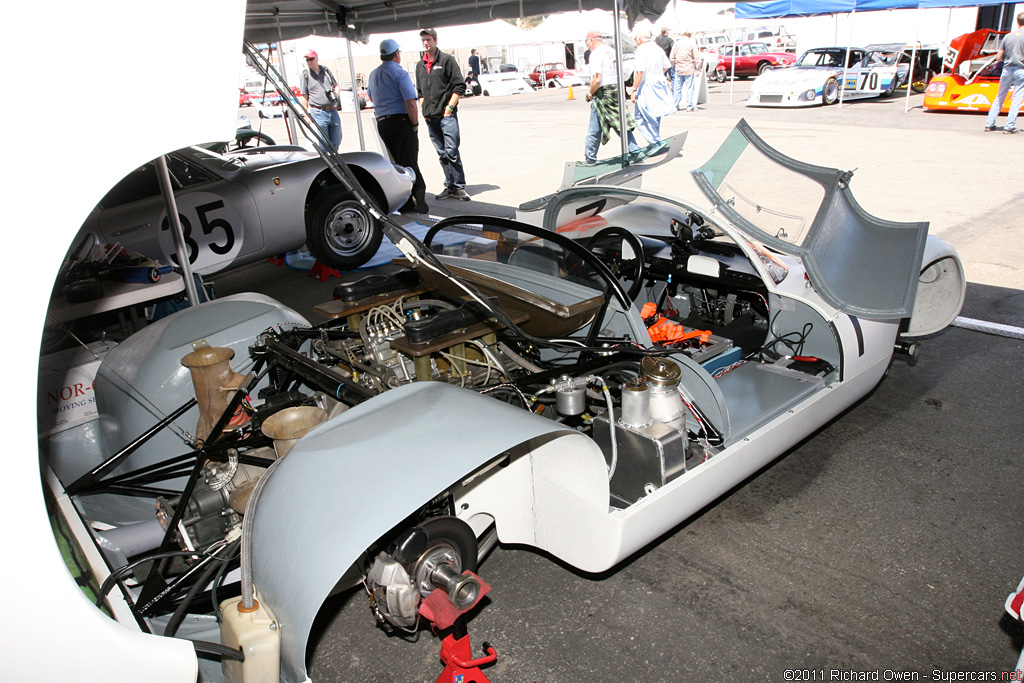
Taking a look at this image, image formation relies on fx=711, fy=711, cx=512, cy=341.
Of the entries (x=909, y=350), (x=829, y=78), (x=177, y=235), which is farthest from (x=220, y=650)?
(x=829, y=78)

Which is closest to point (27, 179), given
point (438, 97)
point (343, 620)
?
point (343, 620)

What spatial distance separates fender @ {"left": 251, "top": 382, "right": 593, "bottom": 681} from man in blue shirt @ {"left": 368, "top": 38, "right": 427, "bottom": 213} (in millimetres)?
7464

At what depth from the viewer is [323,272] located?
696 cm

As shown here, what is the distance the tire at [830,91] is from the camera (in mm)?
17250

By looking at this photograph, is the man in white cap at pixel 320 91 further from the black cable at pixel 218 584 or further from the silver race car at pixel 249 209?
the black cable at pixel 218 584

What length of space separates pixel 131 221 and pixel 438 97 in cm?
466

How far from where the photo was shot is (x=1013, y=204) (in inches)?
312

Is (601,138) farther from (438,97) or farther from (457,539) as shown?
(457,539)

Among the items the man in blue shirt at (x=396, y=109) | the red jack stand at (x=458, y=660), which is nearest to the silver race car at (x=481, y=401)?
the red jack stand at (x=458, y=660)

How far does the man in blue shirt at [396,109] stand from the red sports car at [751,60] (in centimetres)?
1849

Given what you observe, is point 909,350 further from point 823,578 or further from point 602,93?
point 602,93

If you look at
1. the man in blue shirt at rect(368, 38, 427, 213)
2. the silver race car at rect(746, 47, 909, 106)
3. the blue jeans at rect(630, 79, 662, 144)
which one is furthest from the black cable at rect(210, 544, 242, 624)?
the silver race car at rect(746, 47, 909, 106)

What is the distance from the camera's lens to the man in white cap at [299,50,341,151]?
1130 cm

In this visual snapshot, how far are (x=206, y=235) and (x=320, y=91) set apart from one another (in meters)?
6.06
